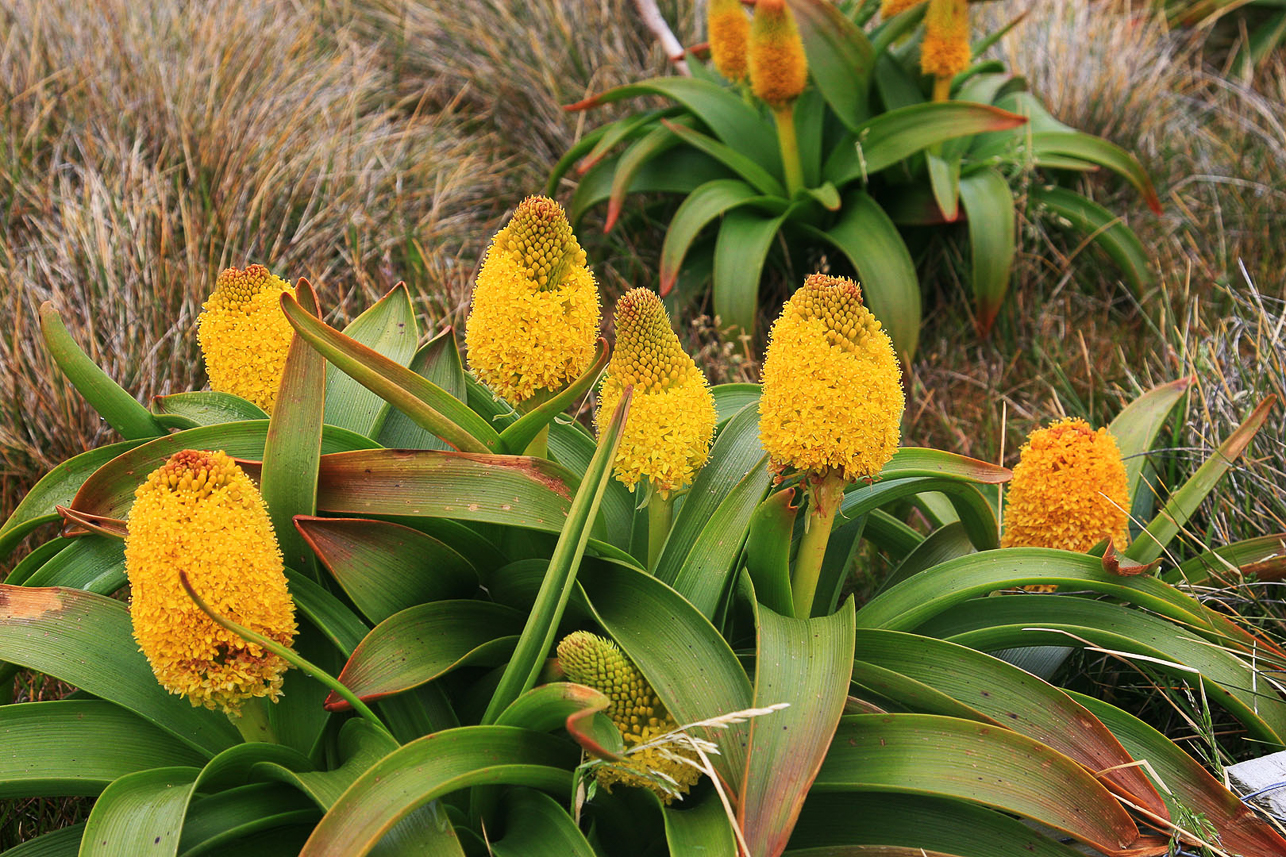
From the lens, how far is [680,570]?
206 cm

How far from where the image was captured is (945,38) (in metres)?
4.04

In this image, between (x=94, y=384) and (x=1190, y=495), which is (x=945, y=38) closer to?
(x=1190, y=495)

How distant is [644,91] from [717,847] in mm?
3523

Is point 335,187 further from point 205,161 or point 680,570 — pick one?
point 680,570

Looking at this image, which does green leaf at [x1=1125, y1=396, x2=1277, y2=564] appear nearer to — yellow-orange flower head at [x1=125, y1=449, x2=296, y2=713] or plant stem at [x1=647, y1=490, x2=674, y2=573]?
plant stem at [x1=647, y1=490, x2=674, y2=573]

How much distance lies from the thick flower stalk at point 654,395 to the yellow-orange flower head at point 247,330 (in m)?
0.75

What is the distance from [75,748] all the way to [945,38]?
3757 millimetres

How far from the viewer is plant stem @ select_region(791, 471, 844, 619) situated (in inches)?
73.5

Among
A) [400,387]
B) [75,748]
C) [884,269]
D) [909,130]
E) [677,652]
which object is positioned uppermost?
[909,130]

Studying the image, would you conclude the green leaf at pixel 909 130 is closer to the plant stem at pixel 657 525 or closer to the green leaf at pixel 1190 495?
the green leaf at pixel 1190 495

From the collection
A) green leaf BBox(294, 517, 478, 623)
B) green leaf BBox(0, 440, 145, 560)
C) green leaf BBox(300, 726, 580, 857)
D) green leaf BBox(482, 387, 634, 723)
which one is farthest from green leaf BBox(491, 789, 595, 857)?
green leaf BBox(0, 440, 145, 560)

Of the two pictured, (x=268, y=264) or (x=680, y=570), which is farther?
(x=268, y=264)

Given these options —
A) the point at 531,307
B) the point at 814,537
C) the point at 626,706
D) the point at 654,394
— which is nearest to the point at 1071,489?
the point at 814,537

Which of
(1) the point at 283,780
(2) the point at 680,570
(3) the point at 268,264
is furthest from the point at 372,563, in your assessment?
(3) the point at 268,264
